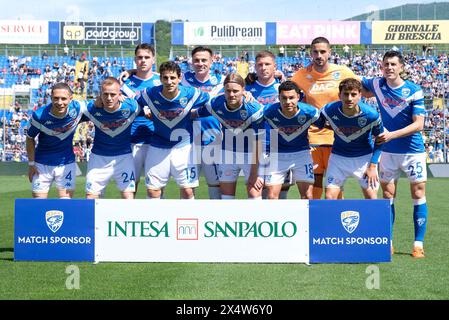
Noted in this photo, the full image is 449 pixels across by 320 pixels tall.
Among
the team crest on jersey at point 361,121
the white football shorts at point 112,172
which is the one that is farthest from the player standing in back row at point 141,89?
the team crest on jersey at point 361,121

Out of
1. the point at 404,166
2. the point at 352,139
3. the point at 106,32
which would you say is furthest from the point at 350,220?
the point at 106,32

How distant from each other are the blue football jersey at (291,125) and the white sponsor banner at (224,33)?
1501 inches

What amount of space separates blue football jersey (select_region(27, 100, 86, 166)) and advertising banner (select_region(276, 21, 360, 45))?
126 feet

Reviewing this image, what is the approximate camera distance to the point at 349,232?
798 cm

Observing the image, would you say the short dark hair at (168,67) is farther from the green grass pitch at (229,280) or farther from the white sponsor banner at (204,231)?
the green grass pitch at (229,280)

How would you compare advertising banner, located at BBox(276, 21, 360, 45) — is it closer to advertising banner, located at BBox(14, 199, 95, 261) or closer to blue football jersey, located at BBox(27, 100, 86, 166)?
blue football jersey, located at BBox(27, 100, 86, 166)

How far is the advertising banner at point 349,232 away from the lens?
7973 mm

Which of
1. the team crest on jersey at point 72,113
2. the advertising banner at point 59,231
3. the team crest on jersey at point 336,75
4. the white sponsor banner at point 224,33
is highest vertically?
the white sponsor banner at point 224,33

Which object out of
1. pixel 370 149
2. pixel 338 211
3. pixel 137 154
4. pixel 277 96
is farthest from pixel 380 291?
pixel 137 154

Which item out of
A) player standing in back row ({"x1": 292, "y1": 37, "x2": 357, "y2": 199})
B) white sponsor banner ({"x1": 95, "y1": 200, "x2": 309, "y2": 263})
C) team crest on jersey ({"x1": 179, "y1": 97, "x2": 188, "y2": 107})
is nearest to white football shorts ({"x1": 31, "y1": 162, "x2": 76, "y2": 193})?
white sponsor banner ({"x1": 95, "y1": 200, "x2": 309, "y2": 263})

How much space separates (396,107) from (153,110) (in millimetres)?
2991

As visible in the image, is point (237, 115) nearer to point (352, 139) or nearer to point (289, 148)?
point (289, 148)

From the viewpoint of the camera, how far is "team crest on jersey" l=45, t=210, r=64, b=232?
26.6 ft
